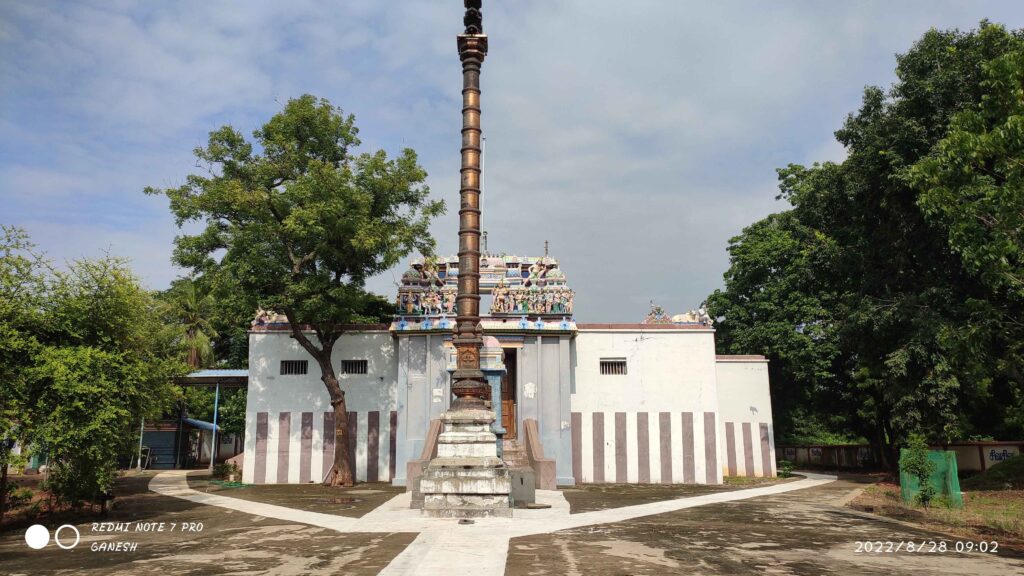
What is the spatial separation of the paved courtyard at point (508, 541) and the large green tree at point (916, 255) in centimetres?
625

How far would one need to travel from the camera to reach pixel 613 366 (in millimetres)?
23312

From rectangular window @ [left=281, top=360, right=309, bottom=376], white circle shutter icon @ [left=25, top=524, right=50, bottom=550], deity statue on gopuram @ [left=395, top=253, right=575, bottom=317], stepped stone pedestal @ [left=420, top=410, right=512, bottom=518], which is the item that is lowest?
white circle shutter icon @ [left=25, top=524, right=50, bottom=550]

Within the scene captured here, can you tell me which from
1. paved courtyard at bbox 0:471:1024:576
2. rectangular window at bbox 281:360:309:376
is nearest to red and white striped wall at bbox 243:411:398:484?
rectangular window at bbox 281:360:309:376

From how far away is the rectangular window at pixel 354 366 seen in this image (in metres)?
23.0

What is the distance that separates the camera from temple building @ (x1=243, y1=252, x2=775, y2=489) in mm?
21359

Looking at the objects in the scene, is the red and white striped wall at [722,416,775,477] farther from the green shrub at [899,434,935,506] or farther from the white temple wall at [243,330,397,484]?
the white temple wall at [243,330,397,484]

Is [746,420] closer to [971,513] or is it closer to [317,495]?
[971,513]

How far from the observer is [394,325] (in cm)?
2177

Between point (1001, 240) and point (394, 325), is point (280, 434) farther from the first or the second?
point (1001, 240)

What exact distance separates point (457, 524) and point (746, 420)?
53.9 ft

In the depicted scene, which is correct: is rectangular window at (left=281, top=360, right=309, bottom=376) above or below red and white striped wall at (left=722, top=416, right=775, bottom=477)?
above

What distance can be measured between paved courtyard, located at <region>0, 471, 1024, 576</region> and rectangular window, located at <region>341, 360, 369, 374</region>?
264 inches

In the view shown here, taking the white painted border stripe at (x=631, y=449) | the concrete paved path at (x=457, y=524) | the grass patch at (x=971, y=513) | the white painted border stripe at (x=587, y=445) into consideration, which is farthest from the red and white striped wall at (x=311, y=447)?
the grass patch at (x=971, y=513)

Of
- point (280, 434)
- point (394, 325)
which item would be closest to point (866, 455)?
point (394, 325)
